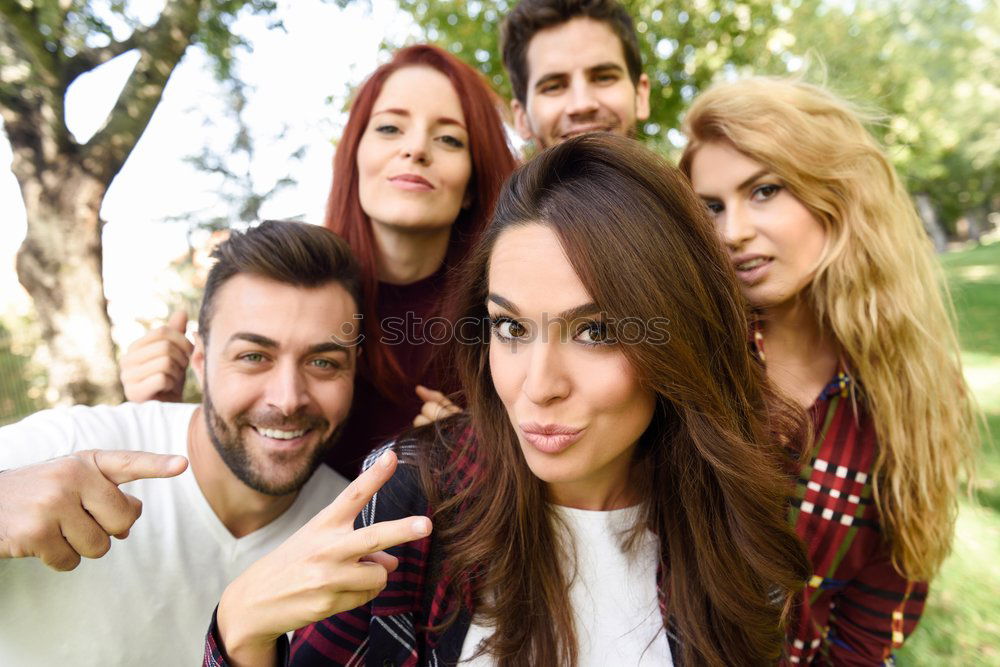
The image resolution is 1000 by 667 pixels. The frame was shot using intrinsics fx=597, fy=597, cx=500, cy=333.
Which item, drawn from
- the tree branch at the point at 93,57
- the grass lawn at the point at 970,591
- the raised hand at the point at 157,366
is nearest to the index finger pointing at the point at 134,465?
the raised hand at the point at 157,366

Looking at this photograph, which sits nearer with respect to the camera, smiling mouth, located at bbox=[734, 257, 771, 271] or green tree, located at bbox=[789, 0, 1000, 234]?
smiling mouth, located at bbox=[734, 257, 771, 271]

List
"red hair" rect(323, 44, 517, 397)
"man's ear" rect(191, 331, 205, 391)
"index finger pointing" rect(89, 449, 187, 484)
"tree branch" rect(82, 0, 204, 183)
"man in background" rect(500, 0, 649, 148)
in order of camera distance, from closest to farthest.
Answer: "index finger pointing" rect(89, 449, 187, 484)
"man's ear" rect(191, 331, 205, 391)
"red hair" rect(323, 44, 517, 397)
"man in background" rect(500, 0, 649, 148)
"tree branch" rect(82, 0, 204, 183)

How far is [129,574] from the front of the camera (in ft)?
→ 7.33

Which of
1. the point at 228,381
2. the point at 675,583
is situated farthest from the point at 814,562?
the point at 228,381

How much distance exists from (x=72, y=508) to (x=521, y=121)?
318 centimetres

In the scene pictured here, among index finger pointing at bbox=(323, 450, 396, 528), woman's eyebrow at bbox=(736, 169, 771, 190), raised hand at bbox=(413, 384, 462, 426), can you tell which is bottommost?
index finger pointing at bbox=(323, 450, 396, 528)

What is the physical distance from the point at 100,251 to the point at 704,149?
5225mm

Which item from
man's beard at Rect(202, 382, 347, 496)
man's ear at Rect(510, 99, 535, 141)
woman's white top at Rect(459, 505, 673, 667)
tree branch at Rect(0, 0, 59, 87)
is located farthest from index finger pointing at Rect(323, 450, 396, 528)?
tree branch at Rect(0, 0, 59, 87)

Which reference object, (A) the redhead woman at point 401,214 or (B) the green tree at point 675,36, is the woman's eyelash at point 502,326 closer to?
(A) the redhead woman at point 401,214

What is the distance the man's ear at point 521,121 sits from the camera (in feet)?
12.4

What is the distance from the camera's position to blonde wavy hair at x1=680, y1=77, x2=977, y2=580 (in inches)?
89.9

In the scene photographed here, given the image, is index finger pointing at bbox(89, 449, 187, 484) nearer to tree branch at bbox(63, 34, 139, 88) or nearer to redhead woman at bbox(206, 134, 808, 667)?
redhead woman at bbox(206, 134, 808, 667)

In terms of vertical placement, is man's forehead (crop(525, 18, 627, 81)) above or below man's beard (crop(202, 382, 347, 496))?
above

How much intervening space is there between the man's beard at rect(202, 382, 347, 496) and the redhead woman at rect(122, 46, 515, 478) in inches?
18.4
